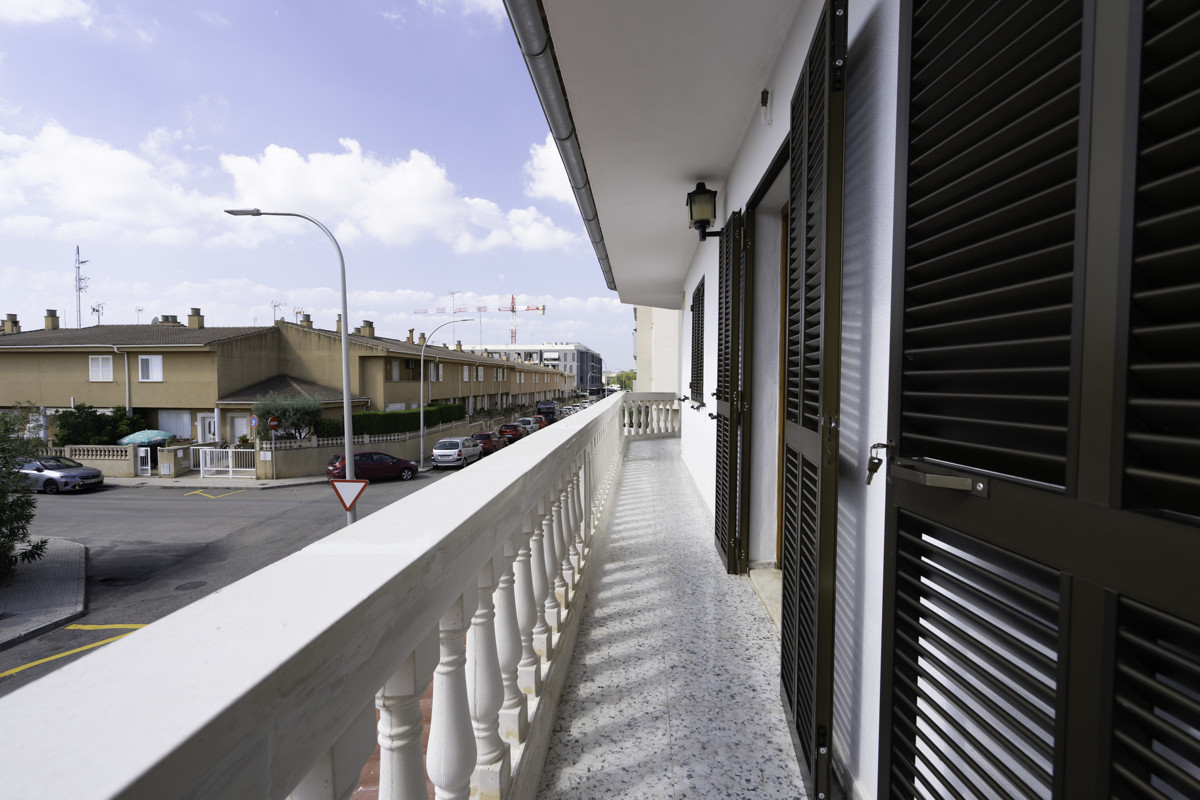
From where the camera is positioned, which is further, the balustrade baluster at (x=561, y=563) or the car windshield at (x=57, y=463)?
the car windshield at (x=57, y=463)

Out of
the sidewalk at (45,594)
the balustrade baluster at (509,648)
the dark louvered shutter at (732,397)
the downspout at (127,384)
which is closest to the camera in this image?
the balustrade baluster at (509,648)

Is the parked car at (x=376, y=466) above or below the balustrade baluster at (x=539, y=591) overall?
below

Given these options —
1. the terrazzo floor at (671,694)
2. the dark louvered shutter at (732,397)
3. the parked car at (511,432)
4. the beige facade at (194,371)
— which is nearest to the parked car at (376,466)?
the beige facade at (194,371)

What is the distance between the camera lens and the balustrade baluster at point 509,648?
4.91ft

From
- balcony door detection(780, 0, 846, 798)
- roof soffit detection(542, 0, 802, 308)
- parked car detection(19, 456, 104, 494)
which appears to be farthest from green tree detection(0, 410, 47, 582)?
balcony door detection(780, 0, 846, 798)

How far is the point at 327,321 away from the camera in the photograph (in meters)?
38.6

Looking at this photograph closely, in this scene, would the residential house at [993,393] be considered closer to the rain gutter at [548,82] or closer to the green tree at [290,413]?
the rain gutter at [548,82]

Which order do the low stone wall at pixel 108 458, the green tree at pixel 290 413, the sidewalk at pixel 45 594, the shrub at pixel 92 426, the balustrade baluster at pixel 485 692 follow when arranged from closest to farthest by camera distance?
the balustrade baluster at pixel 485 692 → the sidewalk at pixel 45 594 → the low stone wall at pixel 108 458 → the green tree at pixel 290 413 → the shrub at pixel 92 426

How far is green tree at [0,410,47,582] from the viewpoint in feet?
35.6

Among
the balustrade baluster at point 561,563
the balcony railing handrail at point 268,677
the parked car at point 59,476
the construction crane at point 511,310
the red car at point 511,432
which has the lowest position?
the parked car at point 59,476

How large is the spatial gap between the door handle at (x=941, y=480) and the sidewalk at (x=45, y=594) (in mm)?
13397

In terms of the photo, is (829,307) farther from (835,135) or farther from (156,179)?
(156,179)

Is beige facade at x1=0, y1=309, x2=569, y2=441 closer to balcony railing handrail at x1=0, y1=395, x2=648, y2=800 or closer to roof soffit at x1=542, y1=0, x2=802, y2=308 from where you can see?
roof soffit at x1=542, y1=0, x2=802, y2=308

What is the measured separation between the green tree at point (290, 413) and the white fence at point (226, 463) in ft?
3.82
